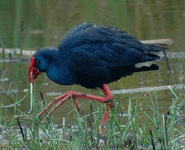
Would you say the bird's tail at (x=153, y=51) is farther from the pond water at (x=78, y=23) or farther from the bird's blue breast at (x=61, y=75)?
the bird's blue breast at (x=61, y=75)

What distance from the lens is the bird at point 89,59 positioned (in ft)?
16.4

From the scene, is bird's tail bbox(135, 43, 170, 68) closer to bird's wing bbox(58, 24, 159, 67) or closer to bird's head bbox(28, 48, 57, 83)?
bird's wing bbox(58, 24, 159, 67)

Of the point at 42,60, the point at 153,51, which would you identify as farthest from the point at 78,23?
the point at 42,60

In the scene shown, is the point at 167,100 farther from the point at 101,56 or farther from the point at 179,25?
the point at 179,25

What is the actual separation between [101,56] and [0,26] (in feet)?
21.0

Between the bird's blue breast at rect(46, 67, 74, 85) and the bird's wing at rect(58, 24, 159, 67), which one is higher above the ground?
the bird's wing at rect(58, 24, 159, 67)

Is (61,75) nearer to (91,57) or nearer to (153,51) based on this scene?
(91,57)

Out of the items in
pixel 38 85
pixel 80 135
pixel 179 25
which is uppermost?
pixel 179 25

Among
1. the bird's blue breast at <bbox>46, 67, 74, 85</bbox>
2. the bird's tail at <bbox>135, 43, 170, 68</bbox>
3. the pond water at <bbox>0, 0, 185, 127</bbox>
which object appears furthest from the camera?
the pond water at <bbox>0, 0, 185, 127</bbox>

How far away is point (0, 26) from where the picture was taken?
36.4 ft

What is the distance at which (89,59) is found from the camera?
197 inches

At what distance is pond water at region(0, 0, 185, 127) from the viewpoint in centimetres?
638

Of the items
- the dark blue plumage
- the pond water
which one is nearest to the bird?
the dark blue plumage

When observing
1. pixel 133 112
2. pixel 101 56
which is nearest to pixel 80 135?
pixel 133 112
